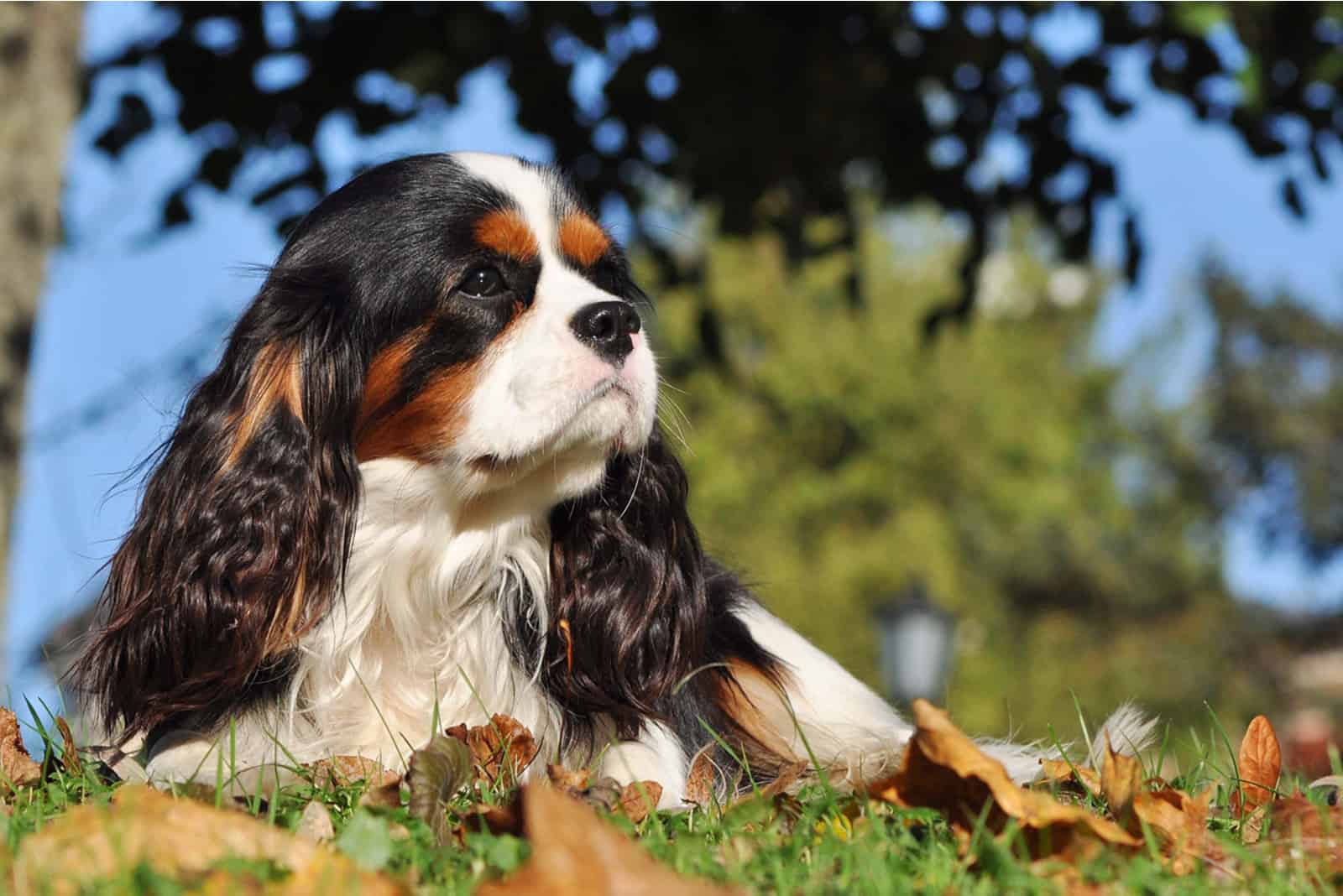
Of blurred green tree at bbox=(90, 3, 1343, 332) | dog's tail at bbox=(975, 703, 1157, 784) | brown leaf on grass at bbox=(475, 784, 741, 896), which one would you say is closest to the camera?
brown leaf on grass at bbox=(475, 784, 741, 896)

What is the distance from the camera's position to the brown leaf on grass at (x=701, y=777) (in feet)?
9.05

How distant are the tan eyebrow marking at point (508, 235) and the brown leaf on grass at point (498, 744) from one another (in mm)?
869

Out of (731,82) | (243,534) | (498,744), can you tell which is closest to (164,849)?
(498,744)

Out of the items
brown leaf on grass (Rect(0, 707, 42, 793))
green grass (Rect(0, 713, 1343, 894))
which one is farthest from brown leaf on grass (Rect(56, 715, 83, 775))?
green grass (Rect(0, 713, 1343, 894))

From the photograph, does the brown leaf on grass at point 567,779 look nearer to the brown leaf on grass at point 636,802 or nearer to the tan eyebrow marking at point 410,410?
the brown leaf on grass at point 636,802

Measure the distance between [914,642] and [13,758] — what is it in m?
10.9

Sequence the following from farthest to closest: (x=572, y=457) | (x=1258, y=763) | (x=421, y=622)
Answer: (x=421, y=622), (x=572, y=457), (x=1258, y=763)

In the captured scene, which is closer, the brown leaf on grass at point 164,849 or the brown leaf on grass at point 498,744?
the brown leaf on grass at point 164,849

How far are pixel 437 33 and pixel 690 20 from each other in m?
0.97

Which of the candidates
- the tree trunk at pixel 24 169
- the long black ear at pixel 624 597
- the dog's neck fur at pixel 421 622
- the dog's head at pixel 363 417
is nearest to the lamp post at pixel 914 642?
the tree trunk at pixel 24 169

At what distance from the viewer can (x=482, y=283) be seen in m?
2.91

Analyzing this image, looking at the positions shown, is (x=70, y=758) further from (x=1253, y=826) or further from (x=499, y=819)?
(x=1253, y=826)

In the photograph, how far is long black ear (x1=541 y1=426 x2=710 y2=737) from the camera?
303 centimetres

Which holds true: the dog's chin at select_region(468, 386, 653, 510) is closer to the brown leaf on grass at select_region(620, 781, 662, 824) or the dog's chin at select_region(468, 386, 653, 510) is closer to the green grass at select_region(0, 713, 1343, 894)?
the brown leaf on grass at select_region(620, 781, 662, 824)
